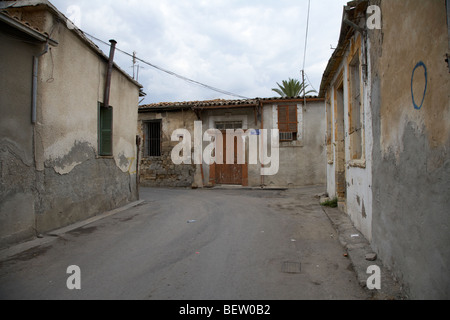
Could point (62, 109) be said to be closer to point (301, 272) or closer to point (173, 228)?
point (173, 228)

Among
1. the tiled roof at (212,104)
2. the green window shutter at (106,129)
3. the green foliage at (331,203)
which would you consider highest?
the tiled roof at (212,104)

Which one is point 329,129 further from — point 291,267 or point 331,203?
point 291,267

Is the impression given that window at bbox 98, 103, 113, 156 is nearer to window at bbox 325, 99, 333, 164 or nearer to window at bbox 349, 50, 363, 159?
window at bbox 349, 50, 363, 159

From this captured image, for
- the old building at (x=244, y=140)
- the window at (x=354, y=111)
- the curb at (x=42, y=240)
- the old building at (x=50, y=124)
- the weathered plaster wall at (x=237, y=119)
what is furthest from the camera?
the weathered plaster wall at (x=237, y=119)

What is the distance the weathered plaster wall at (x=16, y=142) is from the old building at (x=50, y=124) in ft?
0.05

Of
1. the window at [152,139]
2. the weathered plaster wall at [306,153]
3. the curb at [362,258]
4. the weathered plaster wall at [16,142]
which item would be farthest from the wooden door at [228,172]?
the weathered plaster wall at [16,142]

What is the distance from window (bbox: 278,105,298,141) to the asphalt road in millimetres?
7474

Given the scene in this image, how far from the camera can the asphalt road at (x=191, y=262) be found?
2.87 m

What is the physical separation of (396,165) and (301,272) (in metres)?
1.60

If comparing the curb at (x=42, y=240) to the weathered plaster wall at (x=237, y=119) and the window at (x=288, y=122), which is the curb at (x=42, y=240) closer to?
the weathered plaster wall at (x=237, y=119)

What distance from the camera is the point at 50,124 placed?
5.12m

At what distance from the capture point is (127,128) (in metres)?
8.52

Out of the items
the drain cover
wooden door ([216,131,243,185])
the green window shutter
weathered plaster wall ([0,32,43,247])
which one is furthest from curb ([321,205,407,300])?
wooden door ([216,131,243,185])

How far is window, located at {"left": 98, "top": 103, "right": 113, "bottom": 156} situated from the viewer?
722 centimetres
